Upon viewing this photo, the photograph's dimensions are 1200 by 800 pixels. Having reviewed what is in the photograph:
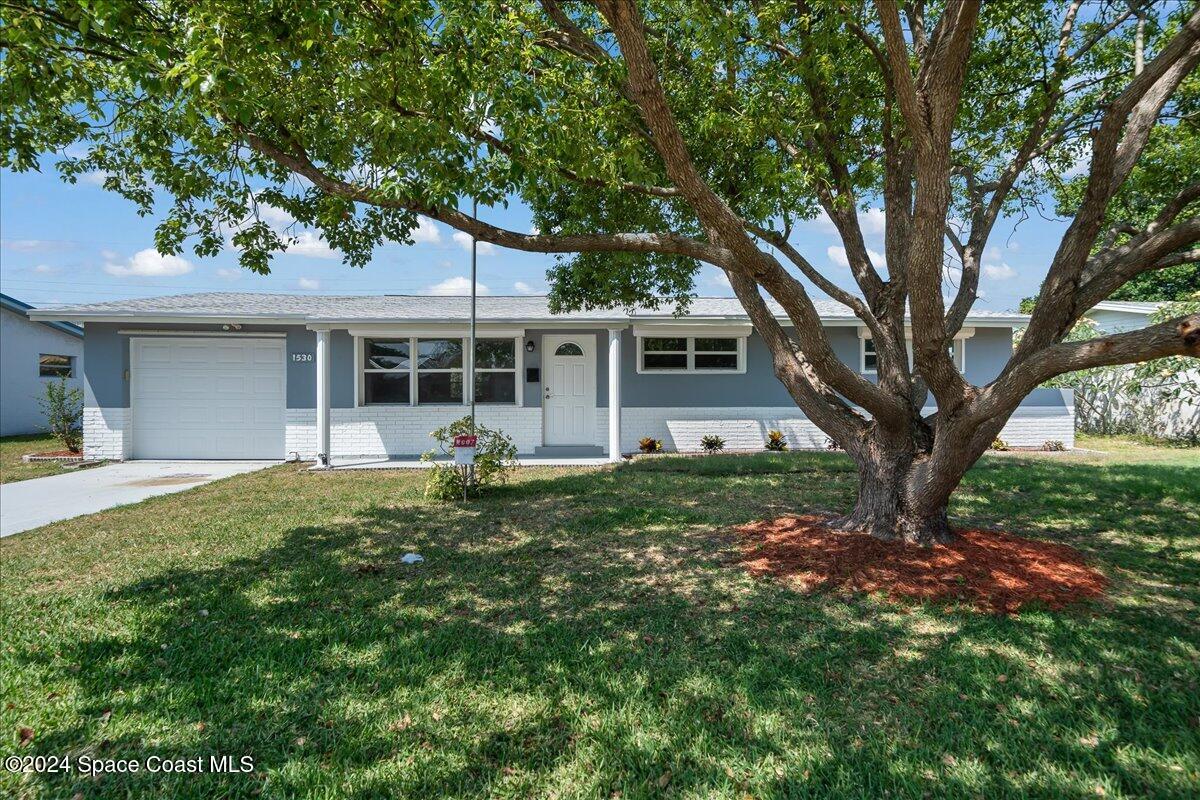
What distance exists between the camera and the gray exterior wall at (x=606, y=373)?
11.3 meters

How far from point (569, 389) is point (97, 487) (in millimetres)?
8141

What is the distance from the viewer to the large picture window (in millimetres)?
12125

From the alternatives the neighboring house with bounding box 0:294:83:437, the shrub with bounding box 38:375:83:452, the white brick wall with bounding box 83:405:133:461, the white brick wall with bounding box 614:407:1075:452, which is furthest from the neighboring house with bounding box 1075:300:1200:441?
the neighboring house with bounding box 0:294:83:437

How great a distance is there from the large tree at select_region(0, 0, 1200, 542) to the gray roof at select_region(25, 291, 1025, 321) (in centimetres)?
431

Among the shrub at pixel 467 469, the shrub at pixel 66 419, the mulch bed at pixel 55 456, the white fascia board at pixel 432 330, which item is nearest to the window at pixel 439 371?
the white fascia board at pixel 432 330

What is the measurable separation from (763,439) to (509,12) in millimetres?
9817

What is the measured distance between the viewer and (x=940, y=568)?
4766mm

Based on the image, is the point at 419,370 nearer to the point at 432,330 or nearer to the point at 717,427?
the point at 432,330

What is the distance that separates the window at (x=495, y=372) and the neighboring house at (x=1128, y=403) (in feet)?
49.4

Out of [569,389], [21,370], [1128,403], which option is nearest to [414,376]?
[569,389]

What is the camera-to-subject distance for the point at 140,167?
6562 millimetres

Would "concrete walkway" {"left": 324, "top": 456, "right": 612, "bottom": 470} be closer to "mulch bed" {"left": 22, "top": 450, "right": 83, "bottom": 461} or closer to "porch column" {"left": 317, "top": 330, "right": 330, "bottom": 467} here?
"porch column" {"left": 317, "top": 330, "right": 330, "bottom": 467}

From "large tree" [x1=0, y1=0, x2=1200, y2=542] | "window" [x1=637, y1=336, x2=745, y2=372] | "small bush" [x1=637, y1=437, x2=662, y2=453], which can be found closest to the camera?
"large tree" [x1=0, y1=0, x2=1200, y2=542]

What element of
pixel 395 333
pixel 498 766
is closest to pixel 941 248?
pixel 498 766
